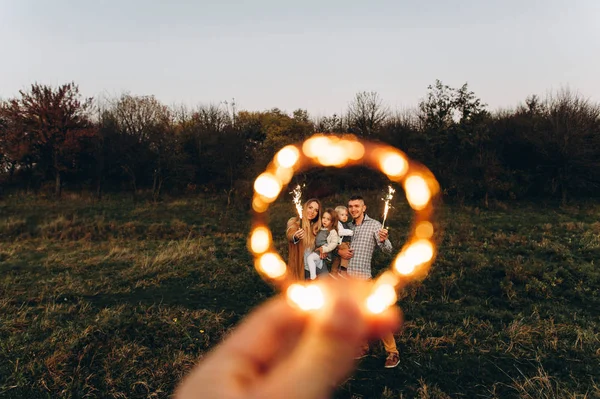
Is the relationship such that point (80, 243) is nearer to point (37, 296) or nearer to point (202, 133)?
point (37, 296)

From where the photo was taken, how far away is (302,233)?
227 inches

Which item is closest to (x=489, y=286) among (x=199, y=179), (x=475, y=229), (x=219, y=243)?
(x=475, y=229)

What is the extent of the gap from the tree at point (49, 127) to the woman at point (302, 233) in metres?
26.8

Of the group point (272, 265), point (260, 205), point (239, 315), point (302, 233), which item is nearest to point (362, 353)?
point (302, 233)

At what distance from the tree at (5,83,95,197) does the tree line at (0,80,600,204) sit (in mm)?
73

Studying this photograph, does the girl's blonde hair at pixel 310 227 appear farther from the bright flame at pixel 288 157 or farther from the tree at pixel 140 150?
the tree at pixel 140 150

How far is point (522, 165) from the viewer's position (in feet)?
85.6

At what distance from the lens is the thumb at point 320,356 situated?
1.11 metres

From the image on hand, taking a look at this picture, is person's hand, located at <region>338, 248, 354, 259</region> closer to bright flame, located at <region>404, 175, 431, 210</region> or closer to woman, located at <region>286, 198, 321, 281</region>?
woman, located at <region>286, 198, 321, 281</region>

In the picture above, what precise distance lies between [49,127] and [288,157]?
92.5 feet

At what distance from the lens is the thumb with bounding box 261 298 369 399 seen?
111 centimetres

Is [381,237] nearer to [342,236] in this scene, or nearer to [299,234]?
[342,236]

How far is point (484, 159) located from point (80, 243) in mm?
23117

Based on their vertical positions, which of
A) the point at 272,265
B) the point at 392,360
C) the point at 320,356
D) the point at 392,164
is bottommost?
the point at 392,360
